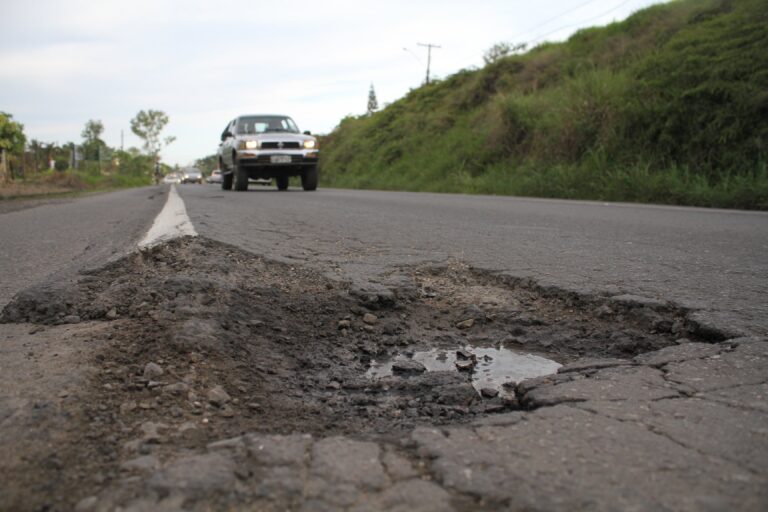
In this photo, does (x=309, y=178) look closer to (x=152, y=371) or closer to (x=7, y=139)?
(x=152, y=371)

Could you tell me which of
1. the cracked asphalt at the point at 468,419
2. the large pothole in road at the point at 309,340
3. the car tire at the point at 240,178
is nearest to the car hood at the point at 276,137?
the car tire at the point at 240,178

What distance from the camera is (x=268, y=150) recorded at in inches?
477

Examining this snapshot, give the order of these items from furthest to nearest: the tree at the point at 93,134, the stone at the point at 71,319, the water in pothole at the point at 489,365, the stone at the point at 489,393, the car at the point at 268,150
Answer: the tree at the point at 93,134 → the car at the point at 268,150 → the stone at the point at 71,319 → the water in pothole at the point at 489,365 → the stone at the point at 489,393

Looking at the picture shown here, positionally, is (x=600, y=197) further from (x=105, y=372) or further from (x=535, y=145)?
(x=105, y=372)

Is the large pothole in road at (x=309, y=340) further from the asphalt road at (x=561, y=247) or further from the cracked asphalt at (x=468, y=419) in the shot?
the asphalt road at (x=561, y=247)

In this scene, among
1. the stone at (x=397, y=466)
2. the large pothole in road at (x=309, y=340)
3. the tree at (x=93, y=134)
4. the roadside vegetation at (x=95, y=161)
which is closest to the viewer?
the stone at (x=397, y=466)

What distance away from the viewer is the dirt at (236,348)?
4.15ft

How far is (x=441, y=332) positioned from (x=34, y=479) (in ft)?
5.16

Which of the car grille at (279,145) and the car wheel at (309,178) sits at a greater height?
the car grille at (279,145)

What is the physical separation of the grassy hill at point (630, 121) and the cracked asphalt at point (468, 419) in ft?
23.4

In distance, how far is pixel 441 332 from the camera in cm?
240

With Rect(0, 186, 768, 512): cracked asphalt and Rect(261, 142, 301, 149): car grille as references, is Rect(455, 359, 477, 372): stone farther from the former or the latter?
Rect(261, 142, 301, 149): car grille

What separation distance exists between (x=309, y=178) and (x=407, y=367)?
11318 millimetres

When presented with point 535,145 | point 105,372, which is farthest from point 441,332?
point 535,145
